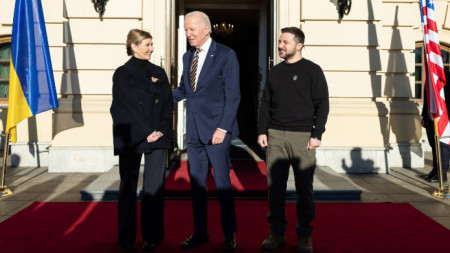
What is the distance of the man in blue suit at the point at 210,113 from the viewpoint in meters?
3.16

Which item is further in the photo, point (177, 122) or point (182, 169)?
point (177, 122)

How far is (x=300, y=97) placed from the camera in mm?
3246

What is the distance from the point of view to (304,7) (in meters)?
6.57

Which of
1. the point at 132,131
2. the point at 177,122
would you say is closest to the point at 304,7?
the point at 177,122

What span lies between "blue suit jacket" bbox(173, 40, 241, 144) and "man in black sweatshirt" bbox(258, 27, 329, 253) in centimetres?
34

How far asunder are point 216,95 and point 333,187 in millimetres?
2511

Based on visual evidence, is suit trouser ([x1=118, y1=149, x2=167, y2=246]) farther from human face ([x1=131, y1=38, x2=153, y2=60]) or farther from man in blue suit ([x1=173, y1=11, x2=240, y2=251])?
human face ([x1=131, y1=38, x2=153, y2=60])

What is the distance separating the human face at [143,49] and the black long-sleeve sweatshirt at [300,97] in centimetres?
99

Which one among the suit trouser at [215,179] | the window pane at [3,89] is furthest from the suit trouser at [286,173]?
the window pane at [3,89]

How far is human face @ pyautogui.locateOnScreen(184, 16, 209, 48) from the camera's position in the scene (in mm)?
3080

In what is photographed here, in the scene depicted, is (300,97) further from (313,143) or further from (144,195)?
(144,195)

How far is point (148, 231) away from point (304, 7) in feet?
15.0

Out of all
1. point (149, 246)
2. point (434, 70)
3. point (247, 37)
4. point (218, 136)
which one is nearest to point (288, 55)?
point (218, 136)

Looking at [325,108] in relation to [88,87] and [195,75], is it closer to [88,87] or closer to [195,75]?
[195,75]
